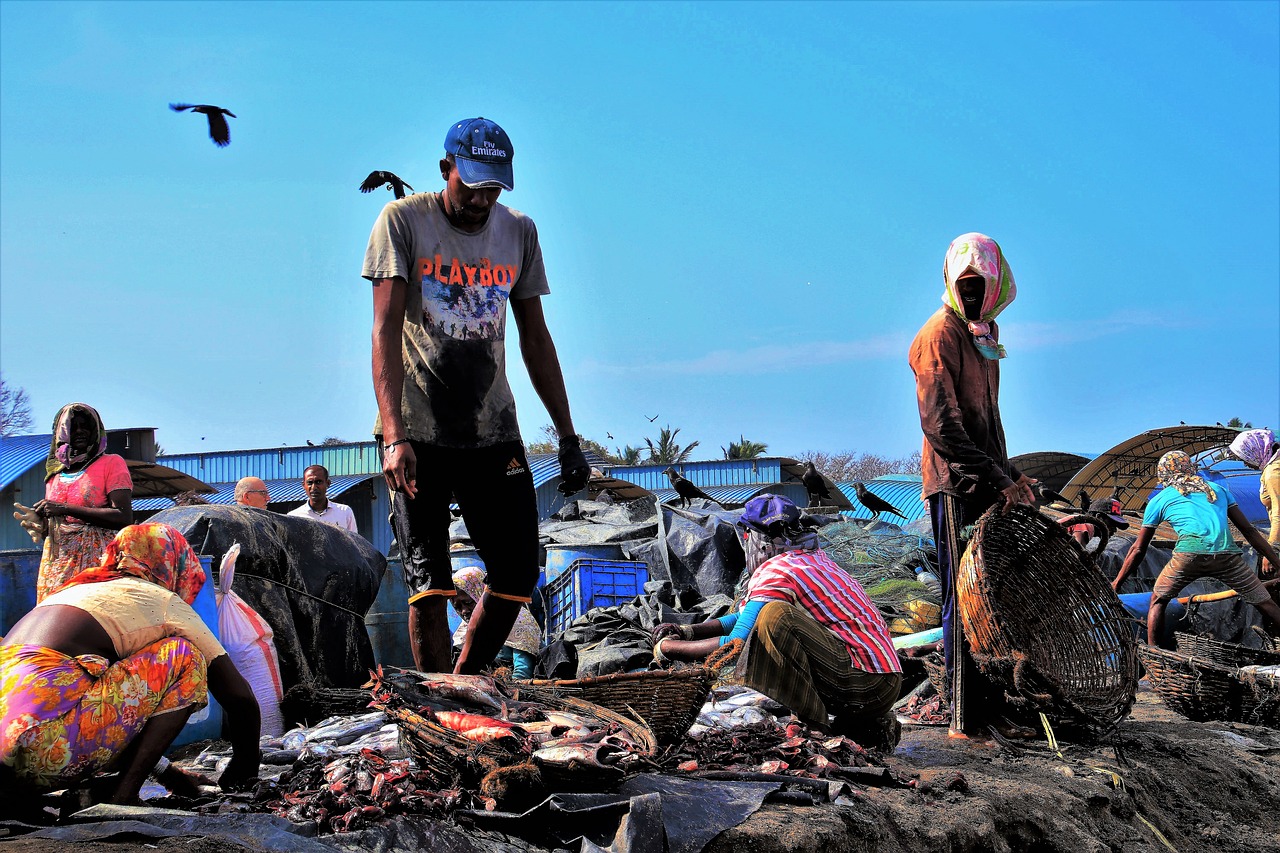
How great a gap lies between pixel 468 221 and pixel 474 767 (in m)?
2.17

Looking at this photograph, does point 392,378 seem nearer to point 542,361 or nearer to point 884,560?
point 542,361

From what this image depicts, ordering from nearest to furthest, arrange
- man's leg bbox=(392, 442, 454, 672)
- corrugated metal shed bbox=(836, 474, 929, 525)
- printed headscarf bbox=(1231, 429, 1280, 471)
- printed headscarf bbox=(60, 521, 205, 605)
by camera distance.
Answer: printed headscarf bbox=(60, 521, 205, 605), man's leg bbox=(392, 442, 454, 672), printed headscarf bbox=(1231, 429, 1280, 471), corrugated metal shed bbox=(836, 474, 929, 525)

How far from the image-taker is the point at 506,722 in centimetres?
346

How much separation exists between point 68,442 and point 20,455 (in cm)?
1895

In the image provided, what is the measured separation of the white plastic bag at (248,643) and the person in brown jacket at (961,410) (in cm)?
314

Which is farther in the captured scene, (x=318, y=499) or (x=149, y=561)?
(x=318, y=499)

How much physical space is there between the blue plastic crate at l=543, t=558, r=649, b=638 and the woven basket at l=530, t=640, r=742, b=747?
536 centimetres

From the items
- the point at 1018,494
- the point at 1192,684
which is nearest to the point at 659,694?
the point at 1018,494

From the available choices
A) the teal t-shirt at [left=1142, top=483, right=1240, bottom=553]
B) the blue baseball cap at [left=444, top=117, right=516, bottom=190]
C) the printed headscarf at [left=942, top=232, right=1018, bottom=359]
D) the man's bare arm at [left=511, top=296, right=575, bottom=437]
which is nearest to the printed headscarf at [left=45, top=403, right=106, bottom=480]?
the man's bare arm at [left=511, top=296, right=575, bottom=437]

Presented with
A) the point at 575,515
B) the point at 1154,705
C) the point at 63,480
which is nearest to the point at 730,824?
the point at 63,480

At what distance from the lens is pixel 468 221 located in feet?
14.9

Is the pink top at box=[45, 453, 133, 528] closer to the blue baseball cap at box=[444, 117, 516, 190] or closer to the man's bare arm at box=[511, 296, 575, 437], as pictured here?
the man's bare arm at box=[511, 296, 575, 437]

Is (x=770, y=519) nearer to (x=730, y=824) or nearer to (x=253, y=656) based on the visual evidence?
(x=730, y=824)

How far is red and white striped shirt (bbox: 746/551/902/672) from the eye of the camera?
4.63 m
